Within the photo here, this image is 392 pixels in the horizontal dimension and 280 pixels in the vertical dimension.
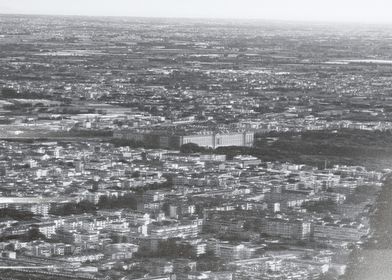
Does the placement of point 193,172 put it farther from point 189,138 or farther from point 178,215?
point 189,138

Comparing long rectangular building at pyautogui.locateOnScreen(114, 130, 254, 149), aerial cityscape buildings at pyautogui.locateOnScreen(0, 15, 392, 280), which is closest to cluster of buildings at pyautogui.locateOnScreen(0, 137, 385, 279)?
aerial cityscape buildings at pyautogui.locateOnScreen(0, 15, 392, 280)

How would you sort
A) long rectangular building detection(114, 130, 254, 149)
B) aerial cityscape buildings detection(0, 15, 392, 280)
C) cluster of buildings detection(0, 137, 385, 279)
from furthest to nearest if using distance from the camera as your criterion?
long rectangular building detection(114, 130, 254, 149) < aerial cityscape buildings detection(0, 15, 392, 280) < cluster of buildings detection(0, 137, 385, 279)

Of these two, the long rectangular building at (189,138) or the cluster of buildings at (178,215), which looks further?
the long rectangular building at (189,138)

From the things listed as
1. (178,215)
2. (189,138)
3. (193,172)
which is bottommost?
(189,138)

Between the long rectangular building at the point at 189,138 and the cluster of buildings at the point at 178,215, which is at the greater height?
the cluster of buildings at the point at 178,215

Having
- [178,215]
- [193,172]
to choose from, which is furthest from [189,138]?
[178,215]

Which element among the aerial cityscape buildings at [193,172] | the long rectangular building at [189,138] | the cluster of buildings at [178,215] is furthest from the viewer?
the long rectangular building at [189,138]

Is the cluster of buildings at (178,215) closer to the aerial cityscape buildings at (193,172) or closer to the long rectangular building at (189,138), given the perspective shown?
the aerial cityscape buildings at (193,172)

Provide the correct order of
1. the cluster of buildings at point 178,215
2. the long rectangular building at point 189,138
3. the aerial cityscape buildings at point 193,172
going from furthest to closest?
the long rectangular building at point 189,138
the aerial cityscape buildings at point 193,172
the cluster of buildings at point 178,215

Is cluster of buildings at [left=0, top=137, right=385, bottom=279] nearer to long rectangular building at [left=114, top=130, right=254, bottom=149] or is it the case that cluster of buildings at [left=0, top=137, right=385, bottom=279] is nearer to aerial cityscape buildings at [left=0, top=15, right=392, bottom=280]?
aerial cityscape buildings at [left=0, top=15, right=392, bottom=280]

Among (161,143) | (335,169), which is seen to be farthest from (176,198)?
(161,143)

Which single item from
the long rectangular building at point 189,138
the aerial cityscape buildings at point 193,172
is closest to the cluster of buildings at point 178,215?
the aerial cityscape buildings at point 193,172

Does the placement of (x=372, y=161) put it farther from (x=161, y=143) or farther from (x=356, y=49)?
(x=356, y=49)
